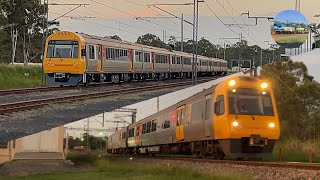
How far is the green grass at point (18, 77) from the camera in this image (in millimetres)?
41825

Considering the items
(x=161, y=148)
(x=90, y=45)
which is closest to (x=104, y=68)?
(x=90, y=45)

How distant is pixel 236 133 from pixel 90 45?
18.4 m

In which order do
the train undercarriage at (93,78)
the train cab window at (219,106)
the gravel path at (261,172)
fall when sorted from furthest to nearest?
the train undercarriage at (93,78) < the train cab window at (219,106) < the gravel path at (261,172)

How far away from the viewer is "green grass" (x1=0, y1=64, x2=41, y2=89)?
4183 cm

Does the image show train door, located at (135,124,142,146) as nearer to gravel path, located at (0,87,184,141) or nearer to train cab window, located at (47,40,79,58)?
gravel path, located at (0,87,184,141)

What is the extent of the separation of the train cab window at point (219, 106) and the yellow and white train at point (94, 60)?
51.1 feet

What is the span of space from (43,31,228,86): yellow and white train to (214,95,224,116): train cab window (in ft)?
51.1

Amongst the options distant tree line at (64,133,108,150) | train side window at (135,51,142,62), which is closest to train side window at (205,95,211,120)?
train side window at (135,51,142,62)

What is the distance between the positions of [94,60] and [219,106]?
58.1 ft

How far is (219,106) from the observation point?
1695 cm

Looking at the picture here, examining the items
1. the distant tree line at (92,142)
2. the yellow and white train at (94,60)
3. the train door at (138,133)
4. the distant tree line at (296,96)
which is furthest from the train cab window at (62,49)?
the distant tree line at (92,142)

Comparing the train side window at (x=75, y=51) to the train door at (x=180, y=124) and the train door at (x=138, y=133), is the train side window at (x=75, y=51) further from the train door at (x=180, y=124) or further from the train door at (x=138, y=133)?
the train door at (x=180, y=124)

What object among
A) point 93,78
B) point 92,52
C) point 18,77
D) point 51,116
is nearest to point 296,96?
point 93,78

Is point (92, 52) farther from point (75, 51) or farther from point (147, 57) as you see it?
point (147, 57)
